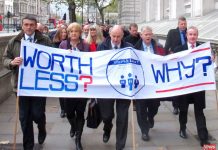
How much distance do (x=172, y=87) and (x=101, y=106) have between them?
3.81 feet

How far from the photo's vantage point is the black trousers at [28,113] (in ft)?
20.8

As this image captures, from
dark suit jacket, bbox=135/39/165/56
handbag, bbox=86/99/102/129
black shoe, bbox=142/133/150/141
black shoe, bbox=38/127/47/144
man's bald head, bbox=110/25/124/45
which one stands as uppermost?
man's bald head, bbox=110/25/124/45

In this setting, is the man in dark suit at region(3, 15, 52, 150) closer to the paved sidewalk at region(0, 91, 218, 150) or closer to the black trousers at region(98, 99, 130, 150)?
the paved sidewalk at region(0, 91, 218, 150)

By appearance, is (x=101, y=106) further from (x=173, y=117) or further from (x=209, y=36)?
(x=209, y=36)

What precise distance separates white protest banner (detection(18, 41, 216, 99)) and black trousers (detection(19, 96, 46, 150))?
0.41 ft

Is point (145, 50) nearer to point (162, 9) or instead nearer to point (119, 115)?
point (119, 115)

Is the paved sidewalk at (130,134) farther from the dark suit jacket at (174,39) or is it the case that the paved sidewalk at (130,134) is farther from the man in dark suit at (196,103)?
the dark suit jacket at (174,39)

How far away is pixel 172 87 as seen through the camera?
6.97 metres

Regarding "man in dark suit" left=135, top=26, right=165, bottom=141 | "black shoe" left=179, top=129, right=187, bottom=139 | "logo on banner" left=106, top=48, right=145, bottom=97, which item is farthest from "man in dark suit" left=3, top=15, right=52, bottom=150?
"black shoe" left=179, top=129, right=187, bottom=139

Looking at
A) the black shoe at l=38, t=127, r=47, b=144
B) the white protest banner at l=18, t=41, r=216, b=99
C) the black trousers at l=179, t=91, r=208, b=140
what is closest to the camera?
the white protest banner at l=18, t=41, r=216, b=99

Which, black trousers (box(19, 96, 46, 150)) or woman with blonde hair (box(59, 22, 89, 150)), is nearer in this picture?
black trousers (box(19, 96, 46, 150))

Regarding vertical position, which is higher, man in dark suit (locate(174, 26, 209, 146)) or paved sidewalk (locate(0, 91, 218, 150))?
man in dark suit (locate(174, 26, 209, 146))

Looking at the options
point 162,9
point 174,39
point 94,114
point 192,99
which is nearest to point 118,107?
point 94,114

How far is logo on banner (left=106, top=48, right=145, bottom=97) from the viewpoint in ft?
21.4
